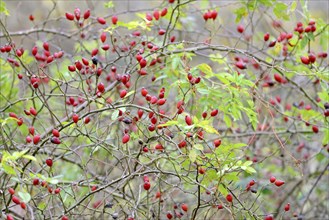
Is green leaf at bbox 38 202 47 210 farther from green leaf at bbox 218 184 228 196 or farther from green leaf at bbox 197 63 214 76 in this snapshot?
green leaf at bbox 197 63 214 76

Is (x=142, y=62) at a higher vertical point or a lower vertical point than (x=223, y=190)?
higher

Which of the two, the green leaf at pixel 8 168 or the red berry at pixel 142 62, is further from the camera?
the red berry at pixel 142 62

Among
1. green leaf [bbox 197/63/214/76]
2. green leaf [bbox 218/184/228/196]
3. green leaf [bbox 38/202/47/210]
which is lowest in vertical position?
green leaf [bbox 218/184/228/196]

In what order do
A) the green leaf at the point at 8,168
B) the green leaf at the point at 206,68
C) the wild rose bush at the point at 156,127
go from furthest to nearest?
1. the green leaf at the point at 206,68
2. the wild rose bush at the point at 156,127
3. the green leaf at the point at 8,168

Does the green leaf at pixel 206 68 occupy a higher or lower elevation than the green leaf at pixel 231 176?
higher

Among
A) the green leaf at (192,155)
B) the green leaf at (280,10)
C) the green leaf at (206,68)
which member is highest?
the green leaf at (280,10)

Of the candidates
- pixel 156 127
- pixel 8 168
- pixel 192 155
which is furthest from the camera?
pixel 156 127

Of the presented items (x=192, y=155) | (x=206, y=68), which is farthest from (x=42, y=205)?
(x=206, y=68)

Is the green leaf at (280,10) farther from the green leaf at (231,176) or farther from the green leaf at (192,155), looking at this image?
the green leaf at (192,155)

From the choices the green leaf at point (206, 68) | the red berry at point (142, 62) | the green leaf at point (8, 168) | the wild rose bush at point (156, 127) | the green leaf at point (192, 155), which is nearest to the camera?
the green leaf at point (8, 168)

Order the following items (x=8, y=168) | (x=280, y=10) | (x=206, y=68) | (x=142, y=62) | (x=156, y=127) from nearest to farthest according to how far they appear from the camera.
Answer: (x=8, y=168) < (x=156, y=127) < (x=142, y=62) < (x=206, y=68) < (x=280, y=10)

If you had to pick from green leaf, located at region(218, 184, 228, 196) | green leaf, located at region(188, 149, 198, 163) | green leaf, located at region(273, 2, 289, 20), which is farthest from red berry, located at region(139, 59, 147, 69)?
green leaf, located at region(273, 2, 289, 20)

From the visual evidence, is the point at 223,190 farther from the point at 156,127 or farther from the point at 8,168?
the point at 8,168

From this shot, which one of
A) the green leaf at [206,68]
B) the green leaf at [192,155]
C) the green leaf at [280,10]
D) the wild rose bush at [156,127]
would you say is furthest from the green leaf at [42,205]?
the green leaf at [280,10]
